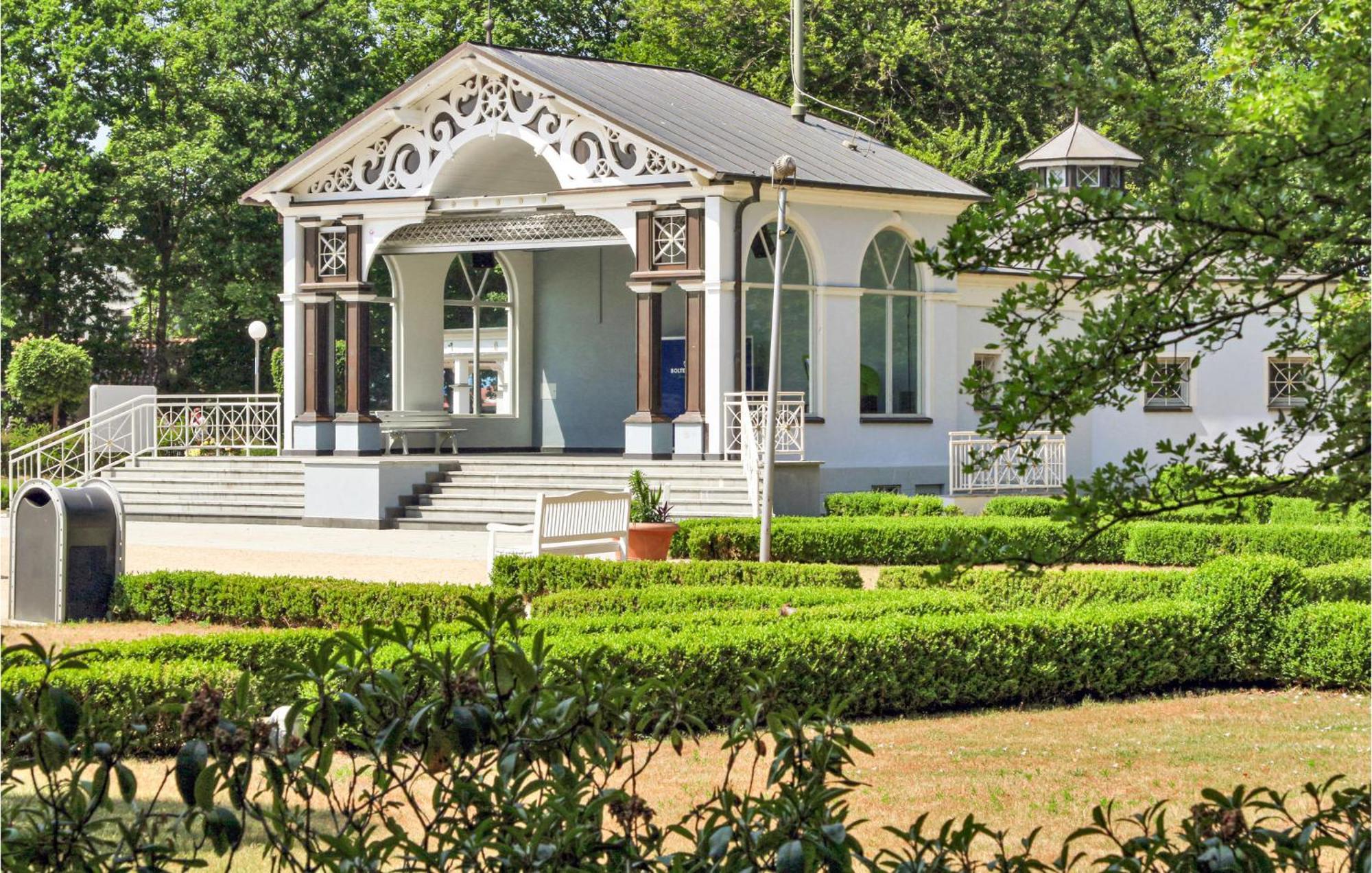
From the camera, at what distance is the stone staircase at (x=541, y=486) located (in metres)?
21.6

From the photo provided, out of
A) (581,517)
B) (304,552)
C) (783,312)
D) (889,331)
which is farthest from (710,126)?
(581,517)

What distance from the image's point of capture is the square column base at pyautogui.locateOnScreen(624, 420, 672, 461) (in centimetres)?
2325

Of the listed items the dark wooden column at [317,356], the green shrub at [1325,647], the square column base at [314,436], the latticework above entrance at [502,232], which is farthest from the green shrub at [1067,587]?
the dark wooden column at [317,356]

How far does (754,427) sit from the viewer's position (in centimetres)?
2236

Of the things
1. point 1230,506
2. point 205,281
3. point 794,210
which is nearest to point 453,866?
point 1230,506

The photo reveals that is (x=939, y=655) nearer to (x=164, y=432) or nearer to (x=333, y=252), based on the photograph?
(x=333, y=252)

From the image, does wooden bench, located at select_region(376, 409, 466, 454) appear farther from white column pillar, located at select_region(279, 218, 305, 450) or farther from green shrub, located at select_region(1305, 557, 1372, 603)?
green shrub, located at select_region(1305, 557, 1372, 603)

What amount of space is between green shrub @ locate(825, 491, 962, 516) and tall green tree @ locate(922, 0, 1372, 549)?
17.1m

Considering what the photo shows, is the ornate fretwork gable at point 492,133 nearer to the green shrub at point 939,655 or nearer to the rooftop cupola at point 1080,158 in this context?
the rooftop cupola at point 1080,158

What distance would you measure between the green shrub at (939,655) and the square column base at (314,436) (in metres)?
16.6

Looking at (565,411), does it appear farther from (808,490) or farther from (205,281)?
(205,281)

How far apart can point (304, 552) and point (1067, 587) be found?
10307 mm

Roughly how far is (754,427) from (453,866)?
61.7 ft

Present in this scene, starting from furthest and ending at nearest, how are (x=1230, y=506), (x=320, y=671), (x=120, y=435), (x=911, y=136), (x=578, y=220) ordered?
1. (x=911, y=136)
2. (x=120, y=435)
3. (x=578, y=220)
4. (x=1230, y=506)
5. (x=320, y=671)
